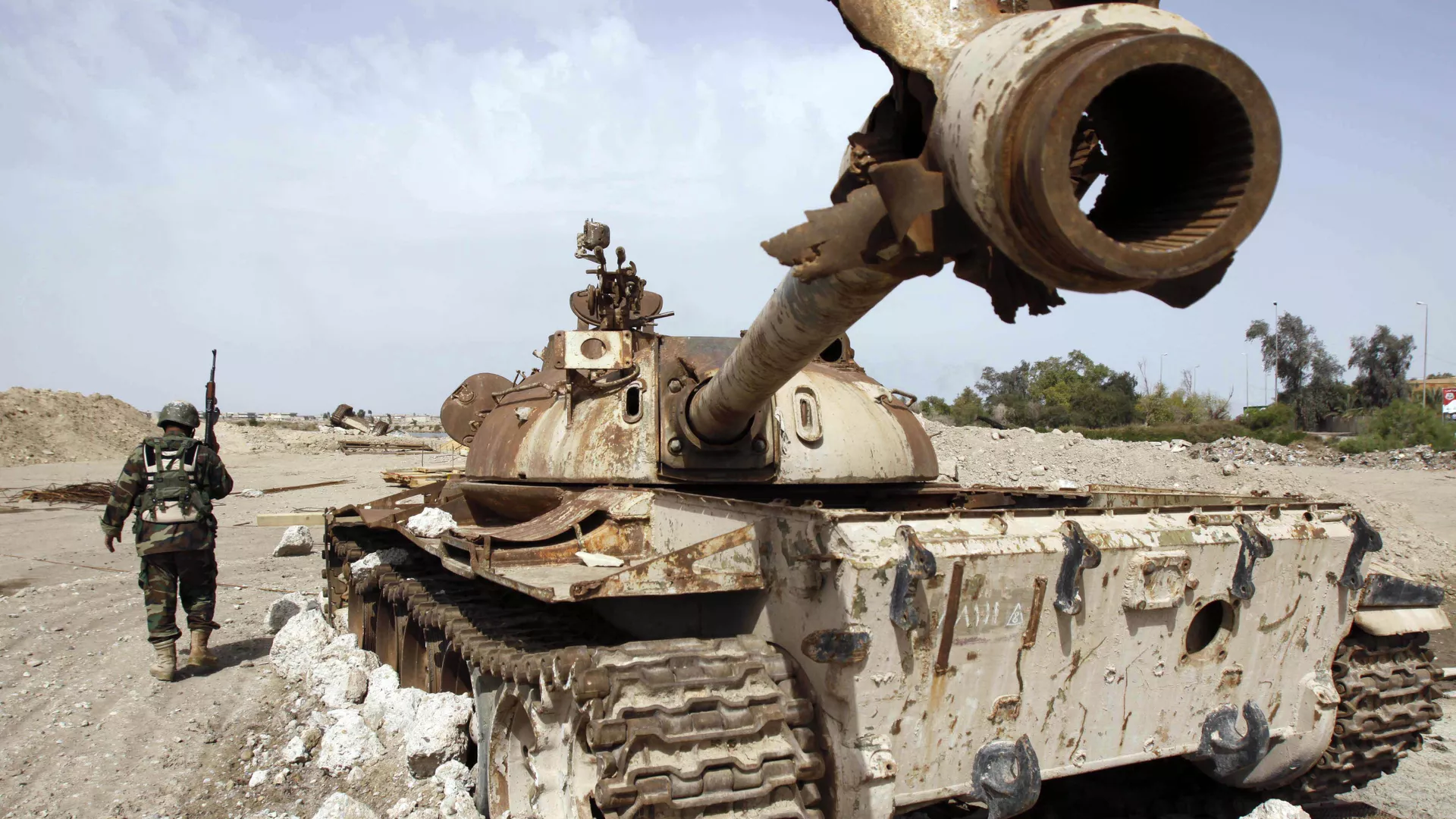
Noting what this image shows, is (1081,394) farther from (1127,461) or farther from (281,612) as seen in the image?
(281,612)

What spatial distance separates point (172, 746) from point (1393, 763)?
21.3 feet

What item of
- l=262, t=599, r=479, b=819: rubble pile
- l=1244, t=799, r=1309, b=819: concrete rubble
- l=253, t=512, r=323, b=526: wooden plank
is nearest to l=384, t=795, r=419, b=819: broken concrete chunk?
l=262, t=599, r=479, b=819: rubble pile

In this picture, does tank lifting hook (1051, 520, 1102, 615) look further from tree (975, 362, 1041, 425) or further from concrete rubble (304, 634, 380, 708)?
tree (975, 362, 1041, 425)

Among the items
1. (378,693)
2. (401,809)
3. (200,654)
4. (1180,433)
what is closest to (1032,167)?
(401,809)

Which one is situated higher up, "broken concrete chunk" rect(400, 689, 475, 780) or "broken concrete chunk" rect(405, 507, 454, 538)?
"broken concrete chunk" rect(405, 507, 454, 538)

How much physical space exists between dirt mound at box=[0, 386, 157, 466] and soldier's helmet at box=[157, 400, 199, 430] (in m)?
30.5

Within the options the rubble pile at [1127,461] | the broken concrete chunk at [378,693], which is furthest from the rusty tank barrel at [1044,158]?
the rubble pile at [1127,461]

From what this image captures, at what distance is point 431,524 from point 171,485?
3.00m

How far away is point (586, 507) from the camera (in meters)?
4.93

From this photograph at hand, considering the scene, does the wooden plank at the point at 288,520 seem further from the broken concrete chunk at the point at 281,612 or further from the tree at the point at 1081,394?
the tree at the point at 1081,394

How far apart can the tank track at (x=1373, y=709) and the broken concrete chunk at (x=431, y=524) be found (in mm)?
4521

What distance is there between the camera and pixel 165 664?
7117mm

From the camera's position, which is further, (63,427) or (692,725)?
(63,427)

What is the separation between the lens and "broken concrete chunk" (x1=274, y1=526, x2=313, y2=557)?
13.6m
